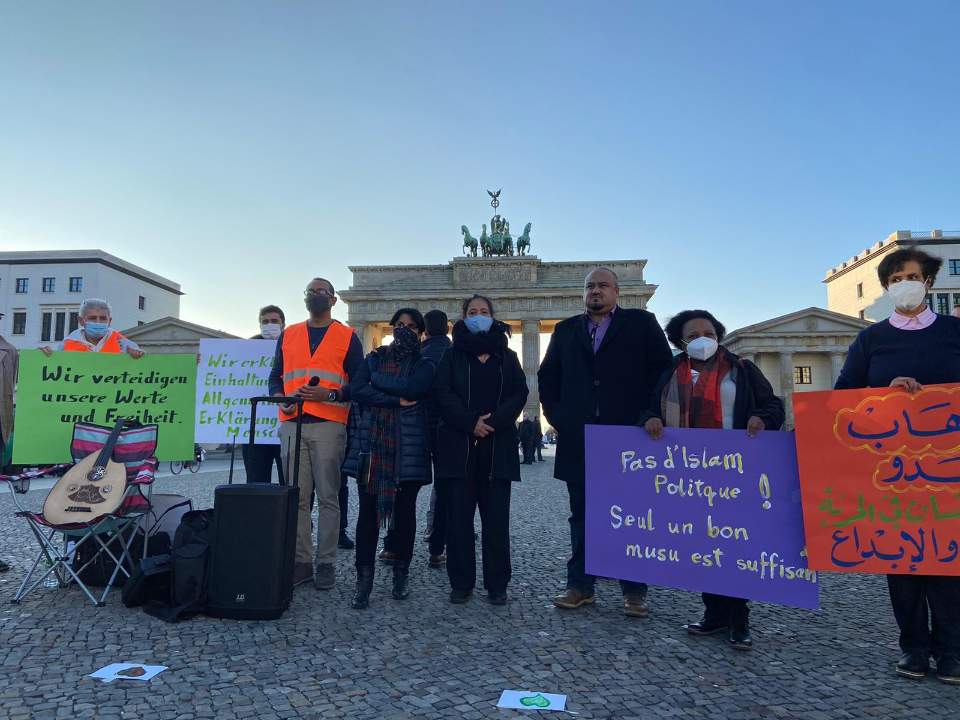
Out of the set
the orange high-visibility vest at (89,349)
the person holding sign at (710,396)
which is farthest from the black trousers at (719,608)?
the orange high-visibility vest at (89,349)

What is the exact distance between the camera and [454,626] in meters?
3.88

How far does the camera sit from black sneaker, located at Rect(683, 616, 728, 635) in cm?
375

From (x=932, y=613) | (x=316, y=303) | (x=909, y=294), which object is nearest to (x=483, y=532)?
(x=316, y=303)

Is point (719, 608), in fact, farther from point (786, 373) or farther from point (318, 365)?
point (786, 373)

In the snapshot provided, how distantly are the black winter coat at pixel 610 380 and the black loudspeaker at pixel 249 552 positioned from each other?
1956 millimetres

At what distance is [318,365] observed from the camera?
16.1 feet

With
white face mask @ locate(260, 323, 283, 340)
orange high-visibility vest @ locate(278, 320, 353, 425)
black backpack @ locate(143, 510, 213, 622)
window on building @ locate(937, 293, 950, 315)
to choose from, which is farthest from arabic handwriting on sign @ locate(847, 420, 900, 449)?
window on building @ locate(937, 293, 950, 315)

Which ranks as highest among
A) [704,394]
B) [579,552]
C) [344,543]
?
[704,394]

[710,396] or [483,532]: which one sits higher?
[710,396]

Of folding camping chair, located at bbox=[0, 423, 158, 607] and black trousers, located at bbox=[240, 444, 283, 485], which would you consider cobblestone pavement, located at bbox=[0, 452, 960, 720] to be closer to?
folding camping chair, located at bbox=[0, 423, 158, 607]

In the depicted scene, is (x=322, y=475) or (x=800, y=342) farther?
(x=800, y=342)

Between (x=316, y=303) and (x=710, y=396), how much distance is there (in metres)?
3.02

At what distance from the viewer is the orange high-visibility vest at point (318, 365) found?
4.83 metres

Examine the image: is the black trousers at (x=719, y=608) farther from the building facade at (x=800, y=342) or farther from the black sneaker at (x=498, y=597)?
the building facade at (x=800, y=342)
